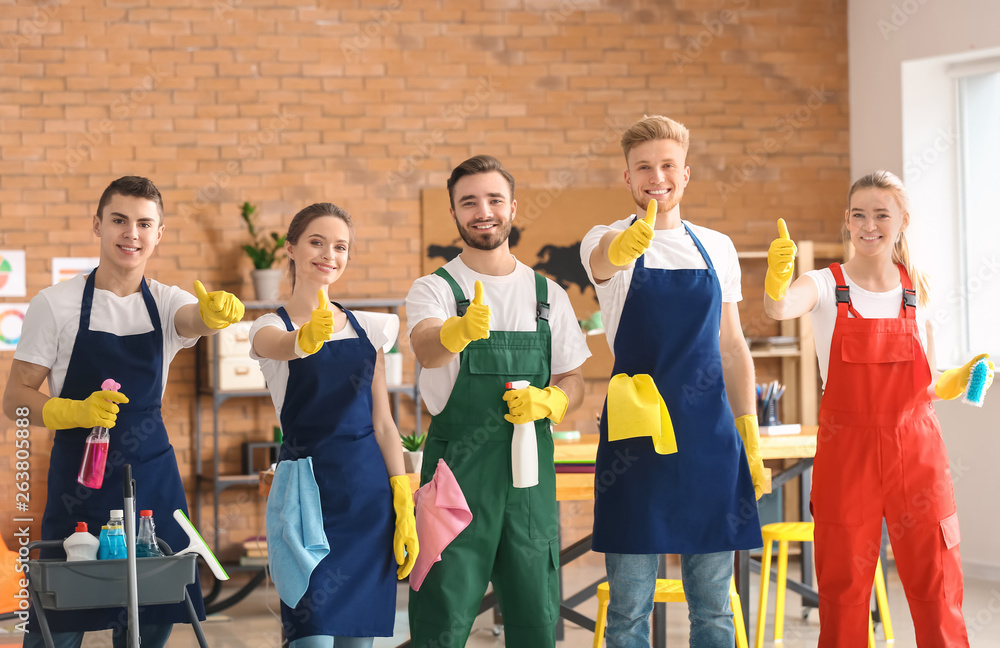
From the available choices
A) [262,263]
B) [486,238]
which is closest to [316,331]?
[486,238]

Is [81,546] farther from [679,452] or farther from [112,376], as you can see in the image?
[679,452]

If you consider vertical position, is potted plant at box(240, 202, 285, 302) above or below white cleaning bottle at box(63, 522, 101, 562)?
above

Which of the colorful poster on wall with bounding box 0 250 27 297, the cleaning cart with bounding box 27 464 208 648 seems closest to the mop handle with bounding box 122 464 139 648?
the cleaning cart with bounding box 27 464 208 648

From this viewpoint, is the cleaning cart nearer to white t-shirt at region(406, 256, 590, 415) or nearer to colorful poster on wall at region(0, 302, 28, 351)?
white t-shirt at region(406, 256, 590, 415)

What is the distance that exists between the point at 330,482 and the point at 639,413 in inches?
30.5

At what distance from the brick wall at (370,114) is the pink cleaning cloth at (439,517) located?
10.7 feet

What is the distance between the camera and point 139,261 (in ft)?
8.37

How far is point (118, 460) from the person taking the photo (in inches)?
96.7

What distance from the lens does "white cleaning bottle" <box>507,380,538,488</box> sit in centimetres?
225

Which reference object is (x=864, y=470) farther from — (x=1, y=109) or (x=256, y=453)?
(x=1, y=109)

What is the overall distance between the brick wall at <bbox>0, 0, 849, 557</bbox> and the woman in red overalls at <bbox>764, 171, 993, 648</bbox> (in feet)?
9.78

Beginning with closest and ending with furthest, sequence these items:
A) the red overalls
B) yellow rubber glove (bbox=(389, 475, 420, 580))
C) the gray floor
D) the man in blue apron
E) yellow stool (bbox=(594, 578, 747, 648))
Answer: yellow rubber glove (bbox=(389, 475, 420, 580)) < the man in blue apron < the red overalls < yellow stool (bbox=(594, 578, 747, 648)) < the gray floor

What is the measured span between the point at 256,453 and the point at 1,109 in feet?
7.68

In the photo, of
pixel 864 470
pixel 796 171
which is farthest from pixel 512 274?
pixel 796 171
